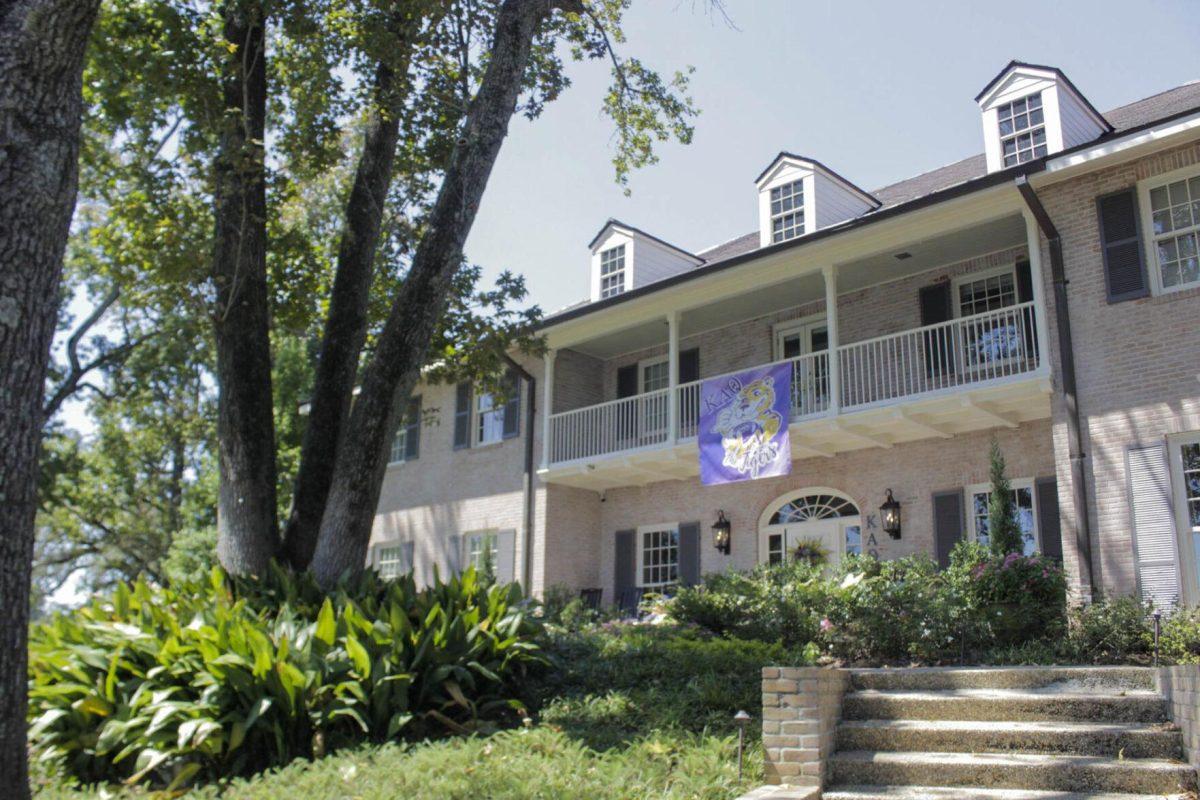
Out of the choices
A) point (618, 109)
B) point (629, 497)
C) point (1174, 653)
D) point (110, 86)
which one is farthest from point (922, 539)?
point (110, 86)

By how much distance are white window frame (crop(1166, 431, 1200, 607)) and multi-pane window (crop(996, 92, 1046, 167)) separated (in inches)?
172

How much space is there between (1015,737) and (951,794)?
66cm

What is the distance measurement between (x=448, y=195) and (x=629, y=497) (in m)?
9.13

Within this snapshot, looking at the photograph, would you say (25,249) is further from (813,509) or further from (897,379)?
(813,509)

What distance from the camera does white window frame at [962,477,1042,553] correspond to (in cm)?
1208

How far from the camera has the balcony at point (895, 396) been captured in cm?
1205

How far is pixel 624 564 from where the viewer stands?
17219mm

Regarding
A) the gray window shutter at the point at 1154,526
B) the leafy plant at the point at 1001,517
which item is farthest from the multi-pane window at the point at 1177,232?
the leafy plant at the point at 1001,517

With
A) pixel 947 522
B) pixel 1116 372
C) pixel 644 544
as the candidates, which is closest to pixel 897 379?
pixel 947 522

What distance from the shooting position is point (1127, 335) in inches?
432

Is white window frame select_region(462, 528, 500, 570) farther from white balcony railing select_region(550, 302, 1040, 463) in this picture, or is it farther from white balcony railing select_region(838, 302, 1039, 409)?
white balcony railing select_region(838, 302, 1039, 409)

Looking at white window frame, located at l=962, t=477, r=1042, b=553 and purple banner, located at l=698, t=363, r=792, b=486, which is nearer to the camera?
white window frame, located at l=962, t=477, r=1042, b=553

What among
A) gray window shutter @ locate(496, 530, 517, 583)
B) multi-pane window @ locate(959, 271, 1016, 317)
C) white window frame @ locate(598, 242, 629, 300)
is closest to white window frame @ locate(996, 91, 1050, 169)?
multi-pane window @ locate(959, 271, 1016, 317)

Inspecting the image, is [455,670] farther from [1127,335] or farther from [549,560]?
[549,560]
